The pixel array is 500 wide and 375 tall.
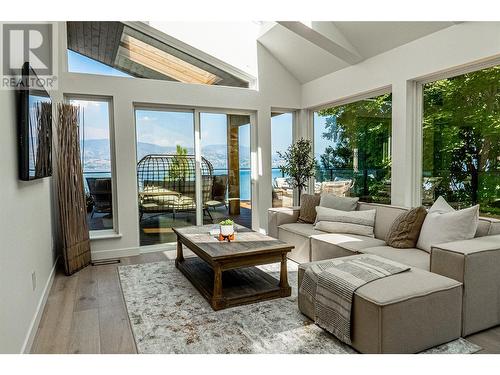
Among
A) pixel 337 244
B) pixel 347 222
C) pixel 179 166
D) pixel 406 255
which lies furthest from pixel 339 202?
pixel 179 166

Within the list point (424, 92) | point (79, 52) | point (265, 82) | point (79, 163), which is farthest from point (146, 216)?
point (424, 92)

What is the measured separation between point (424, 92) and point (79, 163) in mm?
4056

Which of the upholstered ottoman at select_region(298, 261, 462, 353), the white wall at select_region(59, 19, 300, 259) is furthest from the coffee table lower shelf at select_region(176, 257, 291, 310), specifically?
the white wall at select_region(59, 19, 300, 259)

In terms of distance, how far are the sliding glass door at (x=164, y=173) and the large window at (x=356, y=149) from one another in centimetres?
188

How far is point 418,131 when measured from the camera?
392 cm

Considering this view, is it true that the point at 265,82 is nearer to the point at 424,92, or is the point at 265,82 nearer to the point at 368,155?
the point at 368,155

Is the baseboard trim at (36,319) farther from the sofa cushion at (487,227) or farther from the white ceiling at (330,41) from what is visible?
the white ceiling at (330,41)

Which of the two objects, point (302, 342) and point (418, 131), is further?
point (418, 131)

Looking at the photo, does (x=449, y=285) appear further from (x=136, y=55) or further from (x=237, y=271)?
(x=136, y=55)

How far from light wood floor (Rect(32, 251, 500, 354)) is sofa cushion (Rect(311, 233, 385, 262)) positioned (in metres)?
1.17

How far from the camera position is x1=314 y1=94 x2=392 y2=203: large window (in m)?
4.38

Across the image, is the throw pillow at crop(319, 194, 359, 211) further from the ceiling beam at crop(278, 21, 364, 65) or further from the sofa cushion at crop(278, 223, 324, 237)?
the ceiling beam at crop(278, 21, 364, 65)

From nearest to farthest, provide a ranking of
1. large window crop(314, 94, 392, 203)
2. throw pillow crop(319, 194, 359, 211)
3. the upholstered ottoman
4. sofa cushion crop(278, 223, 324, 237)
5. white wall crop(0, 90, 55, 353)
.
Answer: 1. white wall crop(0, 90, 55, 353)
2. the upholstered ottoman
3. sofa cushion crop(278, 223, 324, 237)
4. throw pillow crop(319, 194, 359, 211)
5. large window crop(314, 94, 392, 203)

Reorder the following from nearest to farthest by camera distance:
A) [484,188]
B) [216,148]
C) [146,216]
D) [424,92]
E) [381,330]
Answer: [381,330], [484,188], [424,92], [146,216], [216,148]
